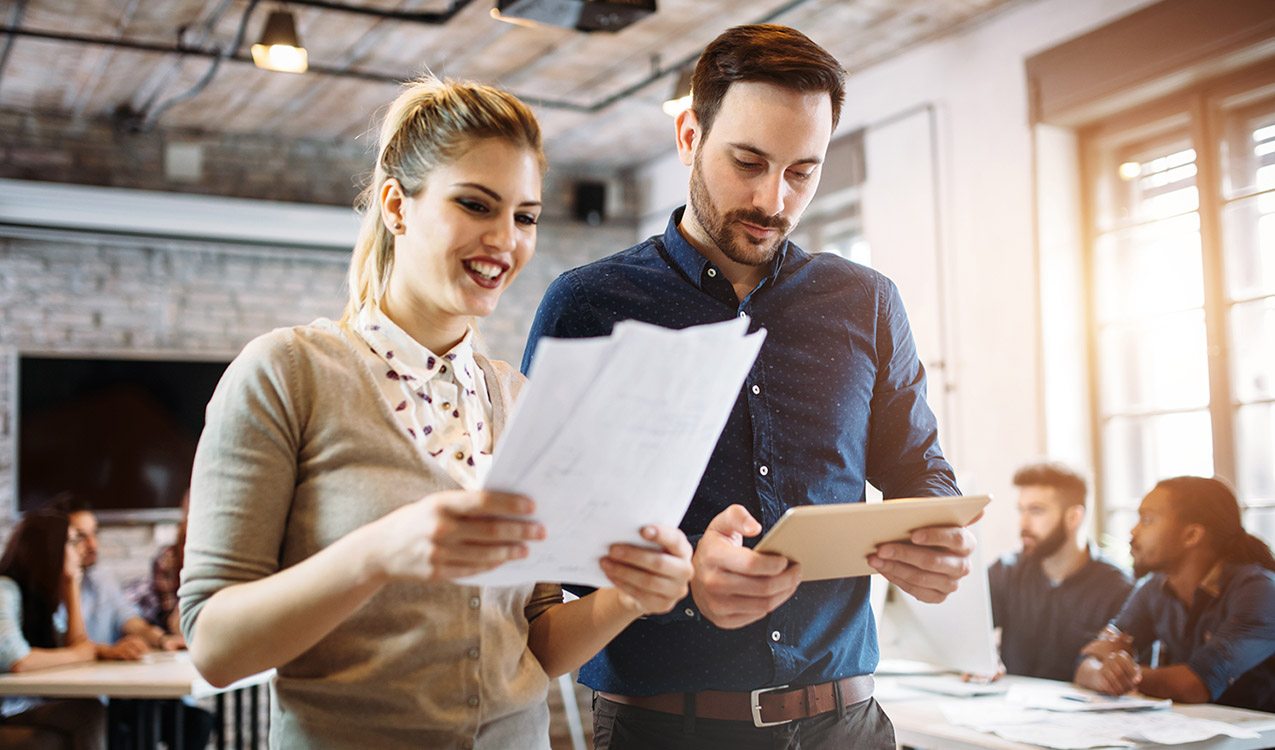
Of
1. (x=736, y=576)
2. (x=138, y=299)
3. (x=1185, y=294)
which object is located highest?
(x=138, y=299)

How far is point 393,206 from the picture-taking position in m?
1.21

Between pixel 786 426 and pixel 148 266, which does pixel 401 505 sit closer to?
pixel 786 426

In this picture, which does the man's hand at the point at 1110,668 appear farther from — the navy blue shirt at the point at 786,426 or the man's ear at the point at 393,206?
the man's ear at the point at 393,206

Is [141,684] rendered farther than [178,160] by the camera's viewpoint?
No

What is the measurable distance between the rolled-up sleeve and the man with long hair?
3.37 meters

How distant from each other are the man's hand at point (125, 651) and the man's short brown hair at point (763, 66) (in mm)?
3251

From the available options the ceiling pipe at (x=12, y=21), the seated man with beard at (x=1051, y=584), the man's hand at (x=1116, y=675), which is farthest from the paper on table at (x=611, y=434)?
the ceiling pipe at (x=12, y=21)

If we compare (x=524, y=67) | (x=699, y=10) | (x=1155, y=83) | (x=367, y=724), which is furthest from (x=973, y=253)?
(x=367, y=724)

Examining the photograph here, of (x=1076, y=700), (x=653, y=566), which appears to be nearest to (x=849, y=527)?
(x=653, y=566)

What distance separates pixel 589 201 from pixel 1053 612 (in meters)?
4.44

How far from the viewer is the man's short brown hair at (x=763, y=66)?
1477mm

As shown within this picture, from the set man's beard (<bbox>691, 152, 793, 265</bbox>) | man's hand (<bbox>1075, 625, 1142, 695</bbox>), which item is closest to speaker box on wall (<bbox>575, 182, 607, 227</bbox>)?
man's hand (<bbox>1075, 625, 1142, 695</bbox>)

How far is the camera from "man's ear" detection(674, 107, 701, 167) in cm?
159

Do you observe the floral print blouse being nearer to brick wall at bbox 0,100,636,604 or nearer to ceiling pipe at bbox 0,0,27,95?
ceiling pipe at bbox 0,0,27,95
